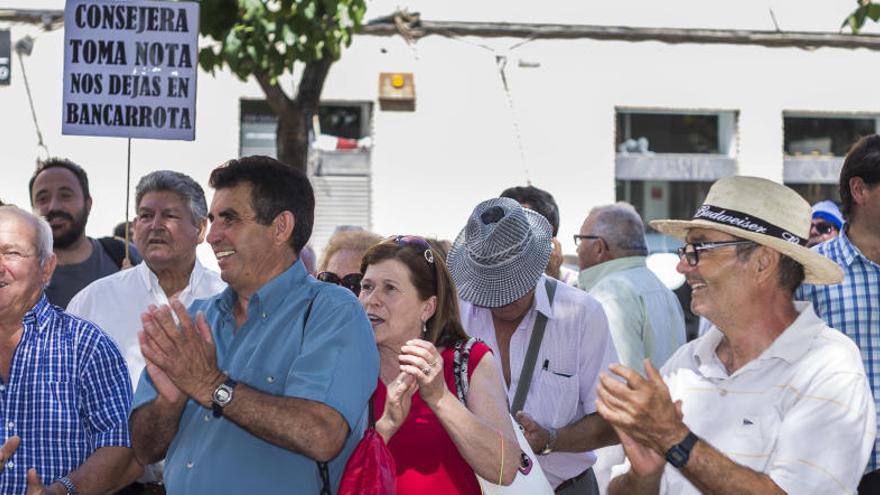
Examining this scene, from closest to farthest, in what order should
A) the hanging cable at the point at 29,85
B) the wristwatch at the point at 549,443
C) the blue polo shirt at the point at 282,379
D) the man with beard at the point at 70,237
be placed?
1. the blue polo shirt at the point at 282,379
2. the wristwatch at the point at 549,443
3. the man with beard at the point at 70,237
4. the hanging cable at the point at 29,85

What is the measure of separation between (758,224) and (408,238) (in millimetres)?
1286

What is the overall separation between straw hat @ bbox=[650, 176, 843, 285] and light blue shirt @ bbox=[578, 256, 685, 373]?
2821mm

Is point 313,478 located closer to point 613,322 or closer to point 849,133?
point 613,322

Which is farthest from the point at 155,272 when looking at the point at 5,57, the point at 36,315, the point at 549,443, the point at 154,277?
the point at 5,57

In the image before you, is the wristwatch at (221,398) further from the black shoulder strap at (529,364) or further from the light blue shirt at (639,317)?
the light blue shirt at (639,317)

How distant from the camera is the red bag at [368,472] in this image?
12.5ft

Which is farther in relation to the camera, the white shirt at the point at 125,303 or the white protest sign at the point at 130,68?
the white protest sign at the point at 130,68

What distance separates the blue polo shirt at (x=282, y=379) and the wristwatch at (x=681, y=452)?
0.96 meters

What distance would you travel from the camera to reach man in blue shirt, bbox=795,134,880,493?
5.12 m

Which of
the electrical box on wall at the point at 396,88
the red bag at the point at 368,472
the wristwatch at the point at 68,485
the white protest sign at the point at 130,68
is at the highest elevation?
the electrical box on wall at the point at 396,88

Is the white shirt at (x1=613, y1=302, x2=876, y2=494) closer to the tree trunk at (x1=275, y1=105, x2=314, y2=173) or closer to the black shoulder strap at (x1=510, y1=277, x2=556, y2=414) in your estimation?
the black shoulder strap at (x1=510, y1=277, x2=556, y2=414)

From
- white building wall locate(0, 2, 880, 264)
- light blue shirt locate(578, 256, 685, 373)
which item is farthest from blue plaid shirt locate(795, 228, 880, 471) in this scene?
white building wall locate(0, 2, 880, 264)

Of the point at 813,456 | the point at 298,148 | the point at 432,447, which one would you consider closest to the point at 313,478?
the point at 432,447

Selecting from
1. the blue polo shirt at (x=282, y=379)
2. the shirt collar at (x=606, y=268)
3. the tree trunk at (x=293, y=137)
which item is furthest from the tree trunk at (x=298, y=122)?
the blue polo shirt at (x=282, y=379)
